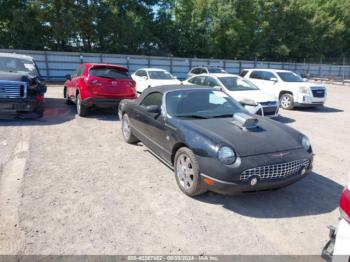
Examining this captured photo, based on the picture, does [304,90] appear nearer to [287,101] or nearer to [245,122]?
[287,101]

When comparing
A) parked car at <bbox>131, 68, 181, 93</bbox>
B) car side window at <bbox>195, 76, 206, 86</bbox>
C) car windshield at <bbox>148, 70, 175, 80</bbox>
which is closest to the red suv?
car side window at <bbox>195, 76, 206, 86</bbox>

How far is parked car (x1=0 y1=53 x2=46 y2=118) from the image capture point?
25.3ft

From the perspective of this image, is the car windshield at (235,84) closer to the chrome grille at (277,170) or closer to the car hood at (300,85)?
the car hood at (300,85)

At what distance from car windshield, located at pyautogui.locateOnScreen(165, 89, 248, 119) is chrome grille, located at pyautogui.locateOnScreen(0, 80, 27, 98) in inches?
189

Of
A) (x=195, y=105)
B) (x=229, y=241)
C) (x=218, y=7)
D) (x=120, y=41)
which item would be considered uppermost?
(x=218, y=7)

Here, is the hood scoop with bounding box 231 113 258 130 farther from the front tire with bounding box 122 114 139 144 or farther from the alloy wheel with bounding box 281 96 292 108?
the alloy wheel with bounding box 281 96 292 108

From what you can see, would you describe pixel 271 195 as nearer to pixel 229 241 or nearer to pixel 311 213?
pixel 311 213

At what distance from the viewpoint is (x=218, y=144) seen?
150 inches

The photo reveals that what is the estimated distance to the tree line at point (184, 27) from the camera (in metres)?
25.2

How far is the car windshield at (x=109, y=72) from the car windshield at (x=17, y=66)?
1.88 metres

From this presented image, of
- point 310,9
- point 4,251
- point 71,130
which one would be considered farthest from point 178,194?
point 310,9

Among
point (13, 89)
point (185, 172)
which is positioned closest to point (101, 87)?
point (13, 89)

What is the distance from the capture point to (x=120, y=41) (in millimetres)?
28484

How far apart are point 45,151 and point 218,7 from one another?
3251 centimetres
